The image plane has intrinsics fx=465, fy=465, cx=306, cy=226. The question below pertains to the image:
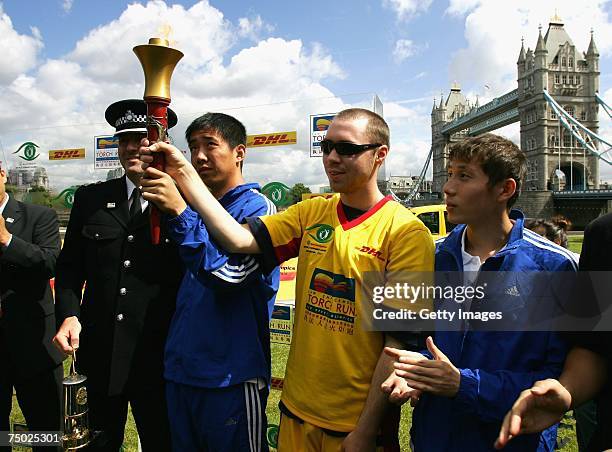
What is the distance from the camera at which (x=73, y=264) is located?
254cm

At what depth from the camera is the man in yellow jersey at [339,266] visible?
1.70 meters

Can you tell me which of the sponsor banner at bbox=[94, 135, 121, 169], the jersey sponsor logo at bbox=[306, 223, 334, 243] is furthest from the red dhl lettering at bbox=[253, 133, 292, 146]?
the jersey sponsor logo at bbox=[306, 223, 334, 243]

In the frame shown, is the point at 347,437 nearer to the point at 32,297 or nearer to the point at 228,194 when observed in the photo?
the point at 228,194

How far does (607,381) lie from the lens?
1474 mm

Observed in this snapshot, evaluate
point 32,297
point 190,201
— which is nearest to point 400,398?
point 190,201

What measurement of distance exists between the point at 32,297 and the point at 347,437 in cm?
219

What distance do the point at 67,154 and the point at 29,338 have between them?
16.5 metres

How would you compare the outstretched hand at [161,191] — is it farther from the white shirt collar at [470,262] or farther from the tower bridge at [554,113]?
the tower bridge at [554,113]

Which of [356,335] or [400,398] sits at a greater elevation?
[356,335]

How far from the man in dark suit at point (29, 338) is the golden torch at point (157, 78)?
1.63 metres

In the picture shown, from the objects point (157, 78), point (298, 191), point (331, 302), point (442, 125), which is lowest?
point (331, 302)

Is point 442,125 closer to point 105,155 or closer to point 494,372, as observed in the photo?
point 105,155

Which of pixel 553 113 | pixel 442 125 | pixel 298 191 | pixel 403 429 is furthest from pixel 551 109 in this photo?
pixel 403 429

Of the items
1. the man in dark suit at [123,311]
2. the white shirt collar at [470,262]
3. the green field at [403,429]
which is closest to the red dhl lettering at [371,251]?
the white shirt collar at [470,262]
